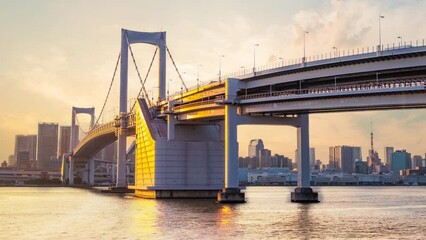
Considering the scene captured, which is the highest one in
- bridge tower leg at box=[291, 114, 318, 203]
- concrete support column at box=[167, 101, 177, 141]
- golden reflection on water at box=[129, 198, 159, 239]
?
concrete support column at box=[167, 101, 177, 141]

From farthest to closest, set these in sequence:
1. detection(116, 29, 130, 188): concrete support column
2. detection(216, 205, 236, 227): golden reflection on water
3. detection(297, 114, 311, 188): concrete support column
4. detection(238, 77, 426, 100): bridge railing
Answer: detection(116, 29, 130, 188): concrete support column, detection(297, 114, 311, 188): concrete support column, detection(238, 77, 426, 100): bridge railing, detection(216, 205, 236, 227): golden reflection on water

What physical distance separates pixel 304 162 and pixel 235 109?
11.7m

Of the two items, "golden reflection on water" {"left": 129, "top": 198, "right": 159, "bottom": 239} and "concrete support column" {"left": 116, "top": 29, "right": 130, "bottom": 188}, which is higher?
"concrete support column" {"left": 116, "top": 29, "right": 130, "bottom": 188}

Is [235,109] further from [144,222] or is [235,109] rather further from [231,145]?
[144,222]

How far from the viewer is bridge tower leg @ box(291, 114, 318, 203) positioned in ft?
281

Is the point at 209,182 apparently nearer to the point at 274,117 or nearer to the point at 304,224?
the point at 274,117

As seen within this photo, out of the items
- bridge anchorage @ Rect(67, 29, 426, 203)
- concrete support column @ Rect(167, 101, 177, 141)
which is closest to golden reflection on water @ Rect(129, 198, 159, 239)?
bridge anchorage @ Rect(67, 29, 426, 203)

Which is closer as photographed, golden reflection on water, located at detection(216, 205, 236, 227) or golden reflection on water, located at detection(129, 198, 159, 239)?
golden reflection on water, located at detection(129, 198, 159, 239)

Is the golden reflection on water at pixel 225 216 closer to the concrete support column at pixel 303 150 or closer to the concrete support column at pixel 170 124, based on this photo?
the concrete support column at pixel 303 150

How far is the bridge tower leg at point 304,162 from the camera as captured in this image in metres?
85.6

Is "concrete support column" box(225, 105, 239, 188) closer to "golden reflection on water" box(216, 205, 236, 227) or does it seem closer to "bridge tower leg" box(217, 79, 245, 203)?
"bridge tower leg" box(217, 79, 245, 203)

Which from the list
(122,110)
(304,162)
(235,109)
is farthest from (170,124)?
(122,110)

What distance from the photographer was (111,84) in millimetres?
164375

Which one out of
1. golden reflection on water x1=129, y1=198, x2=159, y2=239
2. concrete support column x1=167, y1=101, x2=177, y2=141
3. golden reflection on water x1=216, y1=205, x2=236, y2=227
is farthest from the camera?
concrete support column x1=167, y1=101, x2=177, y2=141
